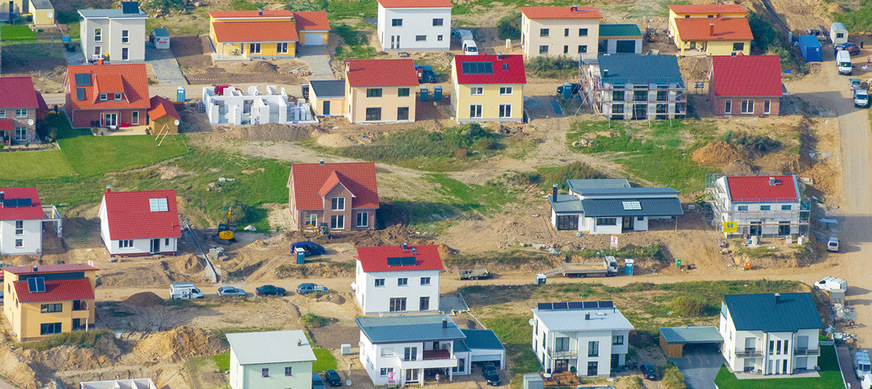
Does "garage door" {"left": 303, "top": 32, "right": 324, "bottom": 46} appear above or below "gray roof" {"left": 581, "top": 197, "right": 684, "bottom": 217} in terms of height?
above

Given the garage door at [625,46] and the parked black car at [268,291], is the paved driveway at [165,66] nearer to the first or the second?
the parked black car at [268,291]

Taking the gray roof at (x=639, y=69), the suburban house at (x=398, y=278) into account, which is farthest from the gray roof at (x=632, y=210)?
the gray roof at (x=639, y=69)

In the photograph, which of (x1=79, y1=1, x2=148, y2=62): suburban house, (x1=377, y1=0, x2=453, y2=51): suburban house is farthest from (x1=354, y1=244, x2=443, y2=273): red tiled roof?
(x1=79, y1=1, x2=148, y2=62): suburban house

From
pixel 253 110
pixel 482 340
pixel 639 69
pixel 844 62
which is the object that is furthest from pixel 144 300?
pixel 844 62

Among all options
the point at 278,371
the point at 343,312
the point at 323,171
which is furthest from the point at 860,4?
the point at 278,371

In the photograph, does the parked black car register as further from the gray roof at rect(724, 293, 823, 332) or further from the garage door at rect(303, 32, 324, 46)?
the garage door at rect(303, 32, 324, 46)

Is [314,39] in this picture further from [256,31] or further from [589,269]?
[589,269]
